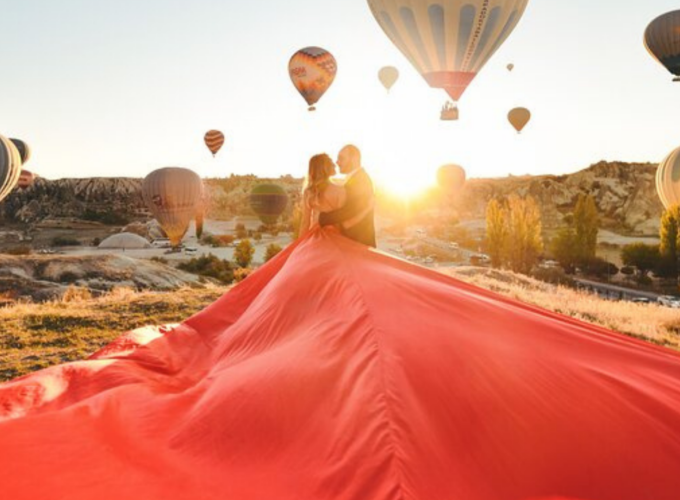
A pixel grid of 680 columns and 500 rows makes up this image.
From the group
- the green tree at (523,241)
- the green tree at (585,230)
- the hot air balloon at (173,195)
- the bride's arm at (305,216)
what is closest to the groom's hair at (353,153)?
the bride's arm at (305,216)

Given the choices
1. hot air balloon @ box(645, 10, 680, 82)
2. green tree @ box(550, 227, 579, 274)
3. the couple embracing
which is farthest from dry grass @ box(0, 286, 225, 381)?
green tree @ box(550, 227, 579, 274)

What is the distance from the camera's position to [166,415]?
8.47 ft

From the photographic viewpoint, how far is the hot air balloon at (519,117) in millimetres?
37062

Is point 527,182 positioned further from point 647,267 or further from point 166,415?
point 166,415

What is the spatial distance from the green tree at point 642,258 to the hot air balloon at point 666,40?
48.9ft

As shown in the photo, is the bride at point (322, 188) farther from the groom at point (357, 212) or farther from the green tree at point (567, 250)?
the green tree at point (567, 250)

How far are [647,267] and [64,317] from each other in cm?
4218

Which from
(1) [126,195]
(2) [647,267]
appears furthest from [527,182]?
(1) [126,195]

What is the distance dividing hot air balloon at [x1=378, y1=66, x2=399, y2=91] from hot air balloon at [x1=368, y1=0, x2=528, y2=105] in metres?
15.6

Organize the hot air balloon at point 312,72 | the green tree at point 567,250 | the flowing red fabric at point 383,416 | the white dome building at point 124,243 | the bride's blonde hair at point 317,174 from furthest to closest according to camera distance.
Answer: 1. the white dome building at point 124,243
2. the green tree at point 567,250
3. the hot air balloon at point 312,72
4. the bride's blonde hair at point 317,174
5. the flowing red fabric at point 383,416

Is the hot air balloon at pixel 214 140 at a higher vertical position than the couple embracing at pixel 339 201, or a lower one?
higher

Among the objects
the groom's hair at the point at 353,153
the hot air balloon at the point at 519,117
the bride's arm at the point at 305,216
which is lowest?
the bride's arm at the point at 305,216

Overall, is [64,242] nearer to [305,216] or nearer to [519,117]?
[519,117]

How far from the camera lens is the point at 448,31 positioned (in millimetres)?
16578
